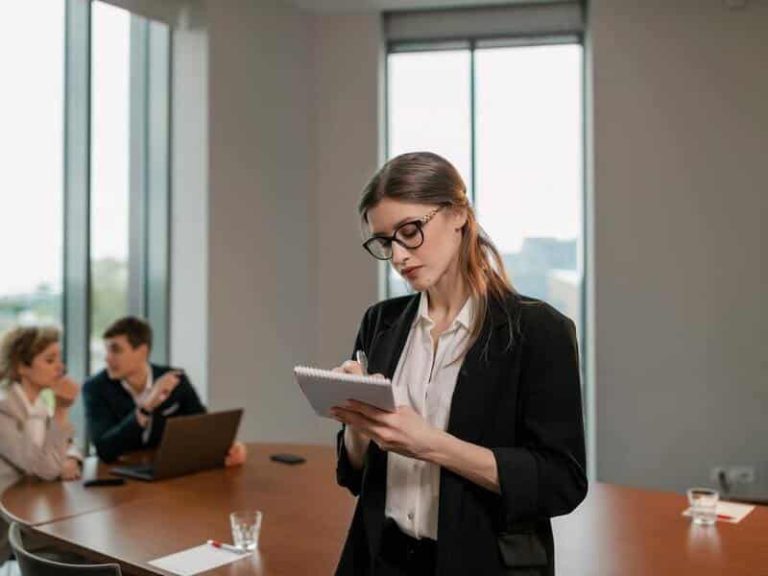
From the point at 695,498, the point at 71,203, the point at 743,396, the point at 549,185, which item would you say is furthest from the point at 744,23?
the point at 71,203

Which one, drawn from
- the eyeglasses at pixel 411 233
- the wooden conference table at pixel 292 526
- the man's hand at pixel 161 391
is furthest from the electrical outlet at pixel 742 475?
the eyeglasses at pixel 411 233

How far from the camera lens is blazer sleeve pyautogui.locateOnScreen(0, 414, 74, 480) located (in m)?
2.78

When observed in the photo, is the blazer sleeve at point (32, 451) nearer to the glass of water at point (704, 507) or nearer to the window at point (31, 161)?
the window at point (31, 161)

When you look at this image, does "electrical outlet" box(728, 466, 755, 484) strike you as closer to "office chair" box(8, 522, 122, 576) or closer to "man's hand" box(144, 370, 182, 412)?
"man's hand" box(144, 370, 182, 412)

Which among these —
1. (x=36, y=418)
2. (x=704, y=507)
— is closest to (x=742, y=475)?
(x=704, y=507)

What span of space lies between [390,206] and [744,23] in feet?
13.3

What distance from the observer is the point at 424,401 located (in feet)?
4.58

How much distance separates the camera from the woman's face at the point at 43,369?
9.65 feet

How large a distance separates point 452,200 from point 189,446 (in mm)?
1774

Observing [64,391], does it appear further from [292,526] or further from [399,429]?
[399,429]

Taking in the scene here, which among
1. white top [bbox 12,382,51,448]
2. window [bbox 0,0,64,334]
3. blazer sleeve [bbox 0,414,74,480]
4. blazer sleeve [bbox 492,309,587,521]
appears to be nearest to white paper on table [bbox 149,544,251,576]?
blazer sleeve [bbox 492,309,587,521]

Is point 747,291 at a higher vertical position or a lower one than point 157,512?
higher

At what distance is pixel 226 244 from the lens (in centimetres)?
450

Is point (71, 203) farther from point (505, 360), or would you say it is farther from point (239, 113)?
point (505, 360)
